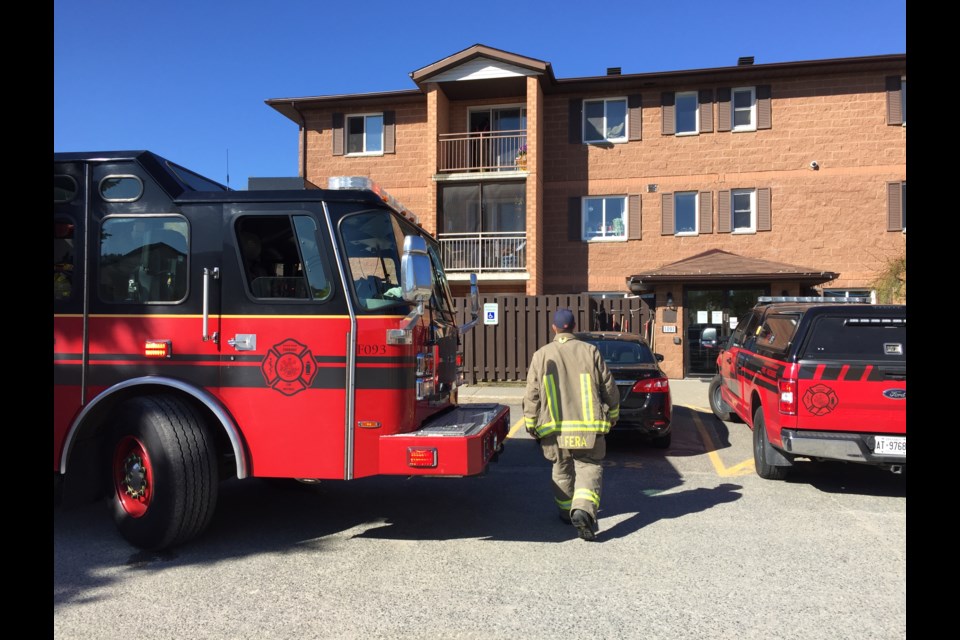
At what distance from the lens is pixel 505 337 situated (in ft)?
52.9

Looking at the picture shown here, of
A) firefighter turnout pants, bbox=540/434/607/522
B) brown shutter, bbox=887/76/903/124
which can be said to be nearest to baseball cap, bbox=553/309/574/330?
firefighter turnout pants, bbox=540/434/607/522

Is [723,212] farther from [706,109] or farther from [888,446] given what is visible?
[888,446]

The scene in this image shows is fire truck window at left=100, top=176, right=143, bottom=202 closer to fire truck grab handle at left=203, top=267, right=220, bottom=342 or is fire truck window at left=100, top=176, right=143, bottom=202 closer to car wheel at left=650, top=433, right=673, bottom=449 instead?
fire truck grab handle at left=203, top=267, right=220, bottom=342

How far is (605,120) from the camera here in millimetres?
19953

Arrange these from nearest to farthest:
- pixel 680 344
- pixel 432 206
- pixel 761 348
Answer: pixel 761 348
pixel 680 344
pixel 432 206

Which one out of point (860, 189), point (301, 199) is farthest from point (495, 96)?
point (301, 199)

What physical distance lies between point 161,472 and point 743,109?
1922 centimetres

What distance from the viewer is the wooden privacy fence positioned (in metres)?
16.0

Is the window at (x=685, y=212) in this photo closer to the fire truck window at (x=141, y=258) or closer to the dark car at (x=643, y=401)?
the dark car at (x=643, y=401)

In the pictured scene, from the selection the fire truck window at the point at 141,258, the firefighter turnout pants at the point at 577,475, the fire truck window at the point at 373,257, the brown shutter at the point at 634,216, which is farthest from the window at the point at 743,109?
the fire truck window at the point at 141,258

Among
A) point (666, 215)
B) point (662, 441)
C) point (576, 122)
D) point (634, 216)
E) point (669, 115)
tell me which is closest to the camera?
point (662, 441)

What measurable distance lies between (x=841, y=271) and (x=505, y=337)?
33.1ft

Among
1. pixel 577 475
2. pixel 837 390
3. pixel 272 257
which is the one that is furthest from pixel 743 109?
pixel 272 257

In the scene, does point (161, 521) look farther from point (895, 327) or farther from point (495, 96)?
point (495, 96)
